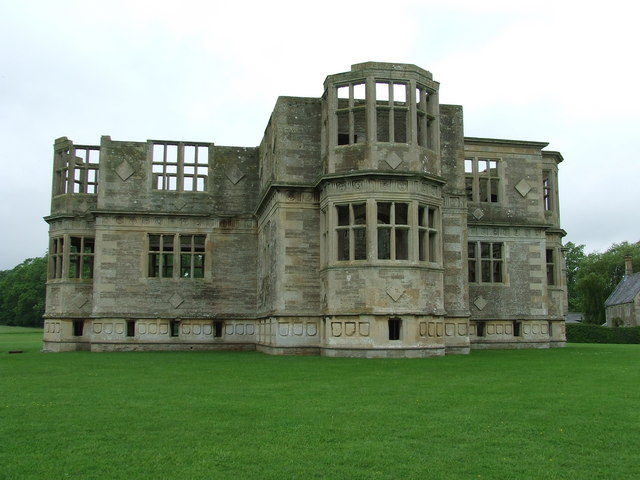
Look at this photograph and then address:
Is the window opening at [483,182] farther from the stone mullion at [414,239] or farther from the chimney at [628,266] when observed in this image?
the chimney at [628,266]

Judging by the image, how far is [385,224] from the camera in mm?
24906

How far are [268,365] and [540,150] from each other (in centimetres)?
1982

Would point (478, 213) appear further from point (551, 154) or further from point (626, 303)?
point (626, 303)

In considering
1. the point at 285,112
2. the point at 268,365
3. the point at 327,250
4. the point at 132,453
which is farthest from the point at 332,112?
the point at 132,453

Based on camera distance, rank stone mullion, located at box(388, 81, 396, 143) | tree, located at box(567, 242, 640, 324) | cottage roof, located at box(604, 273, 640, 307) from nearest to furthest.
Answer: stone mullion, located at box(388, 81, 396, 143), cottage roof, located at box(604, 273, 640, 307), tree, located at box(567, 242, 640, 324)

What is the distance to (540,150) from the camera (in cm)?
3416

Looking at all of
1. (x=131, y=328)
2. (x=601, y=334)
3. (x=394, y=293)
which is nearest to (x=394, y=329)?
(x=394, y=293)

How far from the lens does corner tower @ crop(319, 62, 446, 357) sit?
2416cm

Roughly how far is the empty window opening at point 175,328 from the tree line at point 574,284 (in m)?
51.9

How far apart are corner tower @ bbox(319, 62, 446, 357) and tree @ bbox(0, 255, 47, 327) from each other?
80.2m

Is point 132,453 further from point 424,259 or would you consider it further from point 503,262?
point 503,262

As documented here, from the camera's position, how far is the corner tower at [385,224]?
2416 cm

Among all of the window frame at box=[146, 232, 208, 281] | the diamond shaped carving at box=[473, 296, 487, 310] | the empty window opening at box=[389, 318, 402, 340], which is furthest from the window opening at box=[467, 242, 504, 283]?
the window frame at box=[146, 232, 208, 281]

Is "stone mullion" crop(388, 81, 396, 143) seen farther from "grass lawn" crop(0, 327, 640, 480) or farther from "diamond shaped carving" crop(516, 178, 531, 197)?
"diamond shaped carving" crop(516, 178, 531, 197)
